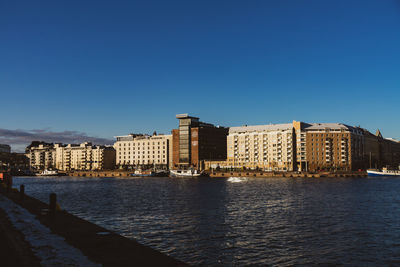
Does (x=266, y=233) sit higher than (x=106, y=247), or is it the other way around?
(x=106, y=247)

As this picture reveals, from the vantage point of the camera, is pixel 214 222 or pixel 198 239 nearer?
pixel 198 239

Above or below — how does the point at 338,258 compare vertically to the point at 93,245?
below

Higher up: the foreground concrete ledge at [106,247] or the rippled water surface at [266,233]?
the foreground concrete ledge at [106,247]

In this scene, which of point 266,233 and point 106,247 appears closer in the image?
point 106,247

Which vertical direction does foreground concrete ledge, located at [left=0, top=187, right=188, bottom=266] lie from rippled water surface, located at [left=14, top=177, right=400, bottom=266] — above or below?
above

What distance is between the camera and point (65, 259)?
1734 cm

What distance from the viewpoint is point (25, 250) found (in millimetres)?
18844

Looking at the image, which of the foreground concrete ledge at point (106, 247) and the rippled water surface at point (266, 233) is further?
the rippled water surface at point (266, 233)

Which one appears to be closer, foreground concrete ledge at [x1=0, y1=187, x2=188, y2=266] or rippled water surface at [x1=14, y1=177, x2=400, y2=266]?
foreground concrete ledge at [x1=0, y1=187, x2=188, y2=266]

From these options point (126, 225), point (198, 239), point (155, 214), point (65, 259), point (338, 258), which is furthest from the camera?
point (155, 214)

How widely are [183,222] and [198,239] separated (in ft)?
32.2

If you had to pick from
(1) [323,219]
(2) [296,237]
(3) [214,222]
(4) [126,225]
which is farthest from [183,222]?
(1) [323,219]

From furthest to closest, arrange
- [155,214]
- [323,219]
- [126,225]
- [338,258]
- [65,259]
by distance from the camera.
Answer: [155,214], [323,219], [126,225], [338,258], [65,259]

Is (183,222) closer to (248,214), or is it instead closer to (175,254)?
(248,214)
